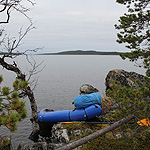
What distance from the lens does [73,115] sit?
8375 millimetres

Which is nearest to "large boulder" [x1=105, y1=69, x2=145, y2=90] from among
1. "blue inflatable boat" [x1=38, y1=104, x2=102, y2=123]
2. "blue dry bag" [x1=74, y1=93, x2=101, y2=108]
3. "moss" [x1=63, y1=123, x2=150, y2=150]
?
"blue dry bag" [x1=74, y1=93, x2=101, y2=108]

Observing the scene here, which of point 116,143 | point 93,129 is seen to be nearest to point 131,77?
point 93,129

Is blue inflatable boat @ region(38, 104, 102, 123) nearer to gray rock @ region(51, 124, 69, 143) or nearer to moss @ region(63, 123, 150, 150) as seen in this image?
gray rock @ region(51, 124, 69, 143)

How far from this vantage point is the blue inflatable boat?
26.7 ft

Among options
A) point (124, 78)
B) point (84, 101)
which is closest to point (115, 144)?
point (84, 101)

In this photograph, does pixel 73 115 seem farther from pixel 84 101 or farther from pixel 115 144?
pixel 115 144

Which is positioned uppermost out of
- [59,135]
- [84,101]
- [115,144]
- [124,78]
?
[124,78]

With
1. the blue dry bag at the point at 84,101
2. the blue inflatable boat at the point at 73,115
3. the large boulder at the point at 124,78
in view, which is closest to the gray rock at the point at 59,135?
the blue inflatable boat at the point at 73,115

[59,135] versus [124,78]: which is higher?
[124,78]

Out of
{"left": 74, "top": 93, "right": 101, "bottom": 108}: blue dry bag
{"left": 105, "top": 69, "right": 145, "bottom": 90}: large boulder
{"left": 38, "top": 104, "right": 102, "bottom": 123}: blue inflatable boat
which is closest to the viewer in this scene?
{"left": 38, "top": 104, "right": 102, "bottom": 123}: blue inflatable boat

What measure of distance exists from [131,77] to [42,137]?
33.4 feet

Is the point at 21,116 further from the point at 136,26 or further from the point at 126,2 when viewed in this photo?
the point at 126,2

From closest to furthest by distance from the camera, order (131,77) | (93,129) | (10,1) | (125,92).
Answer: (125,92), (10,1), (93,129), (131,77)

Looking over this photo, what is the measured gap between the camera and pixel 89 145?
19.8ft
